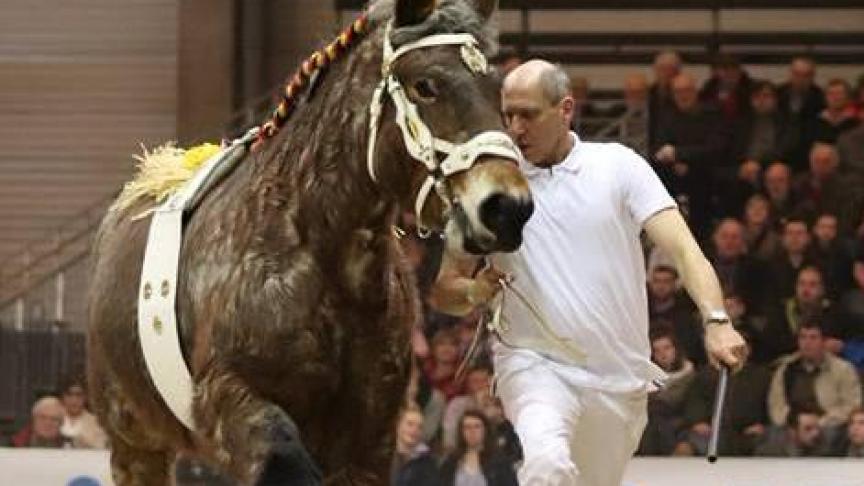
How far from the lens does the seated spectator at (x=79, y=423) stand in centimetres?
1232

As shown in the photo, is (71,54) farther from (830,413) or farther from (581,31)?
(830,413)

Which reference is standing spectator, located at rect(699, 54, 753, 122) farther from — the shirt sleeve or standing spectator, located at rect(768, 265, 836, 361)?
the shirt sleeve

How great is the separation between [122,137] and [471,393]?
4.96 meters

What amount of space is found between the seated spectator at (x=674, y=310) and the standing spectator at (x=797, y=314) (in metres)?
0.39

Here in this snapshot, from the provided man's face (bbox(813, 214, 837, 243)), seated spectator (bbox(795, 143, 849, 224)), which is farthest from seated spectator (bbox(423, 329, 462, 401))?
seated spectator (bbox(795, 143, 849, 224))

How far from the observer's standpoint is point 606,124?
1496 centimetres

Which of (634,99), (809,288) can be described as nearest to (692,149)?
(634,99)

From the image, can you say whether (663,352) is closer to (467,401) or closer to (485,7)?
(467,401)

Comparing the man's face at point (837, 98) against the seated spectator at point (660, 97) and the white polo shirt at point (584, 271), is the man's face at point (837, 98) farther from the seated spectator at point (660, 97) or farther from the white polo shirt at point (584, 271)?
the white polo shirt at point (584, 271)

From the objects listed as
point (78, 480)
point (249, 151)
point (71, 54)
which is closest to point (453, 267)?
point (249, 151)

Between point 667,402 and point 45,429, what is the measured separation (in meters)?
3.34

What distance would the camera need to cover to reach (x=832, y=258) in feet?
43.8

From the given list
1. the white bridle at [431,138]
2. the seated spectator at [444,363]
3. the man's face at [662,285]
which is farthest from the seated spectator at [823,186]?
the white bridle at [431,138]

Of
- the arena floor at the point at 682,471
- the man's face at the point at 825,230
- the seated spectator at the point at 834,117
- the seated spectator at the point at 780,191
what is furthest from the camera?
the seated spectator at the point at 834,117
